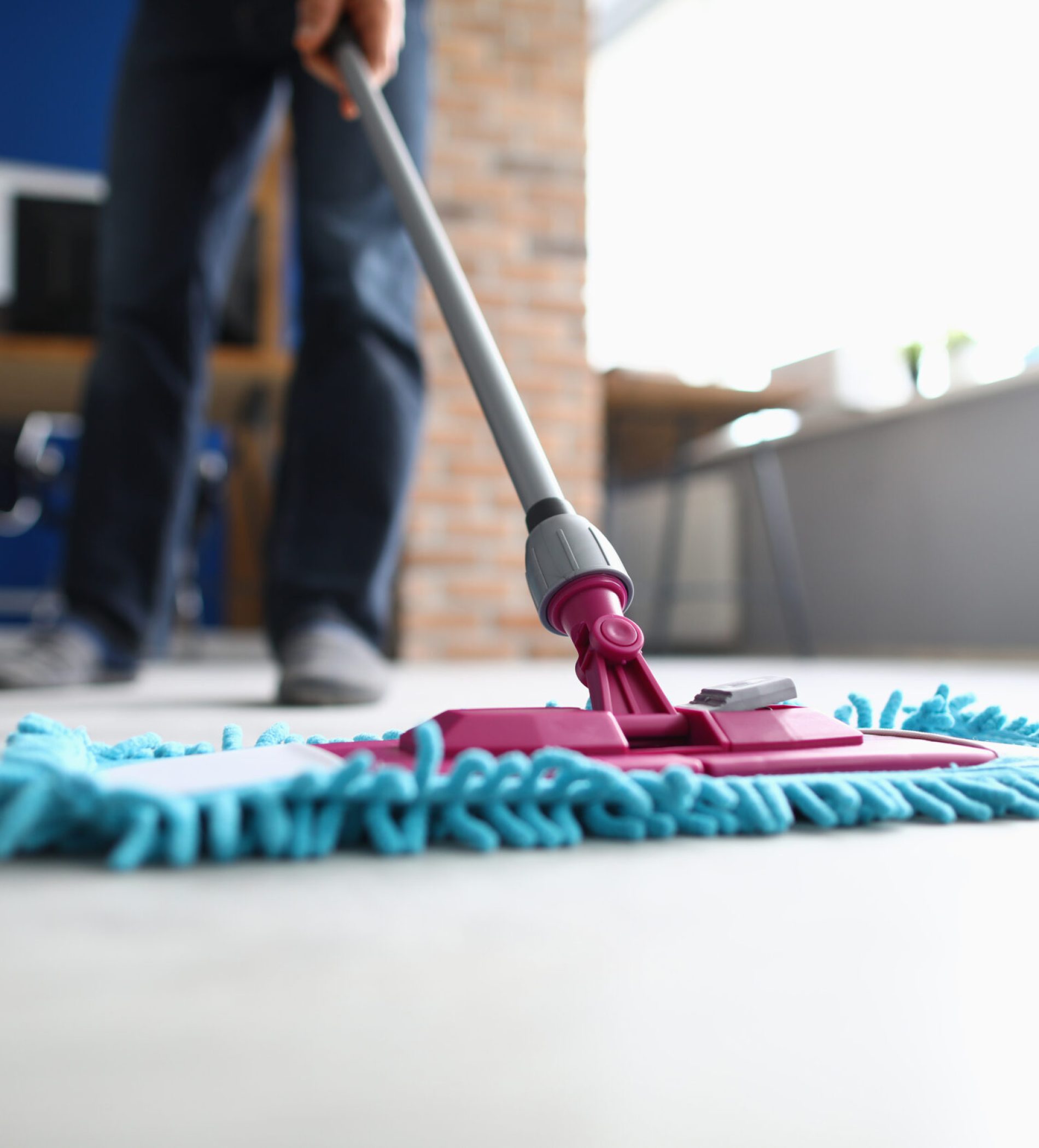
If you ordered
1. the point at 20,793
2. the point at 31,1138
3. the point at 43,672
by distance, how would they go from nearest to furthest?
the point at 31,1138 < the point at 20,793 < the point at 43,672

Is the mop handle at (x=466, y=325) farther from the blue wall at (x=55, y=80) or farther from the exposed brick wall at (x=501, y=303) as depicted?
the blue wall at (x=55, y=80)

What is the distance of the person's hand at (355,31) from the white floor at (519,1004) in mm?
824

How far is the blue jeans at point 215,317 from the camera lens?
121 centimetres

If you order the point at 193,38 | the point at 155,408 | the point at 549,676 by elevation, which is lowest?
the point at 549,676

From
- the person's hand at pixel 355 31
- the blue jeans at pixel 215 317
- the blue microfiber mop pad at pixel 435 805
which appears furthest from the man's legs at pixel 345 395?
the blue microfiber mop pad at pixel 435 805

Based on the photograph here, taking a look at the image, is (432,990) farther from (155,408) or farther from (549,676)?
(549,676)

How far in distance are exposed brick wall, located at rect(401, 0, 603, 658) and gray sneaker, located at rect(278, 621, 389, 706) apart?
1278 mm

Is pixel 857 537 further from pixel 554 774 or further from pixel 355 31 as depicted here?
pixel 554 774

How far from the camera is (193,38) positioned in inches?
50.6

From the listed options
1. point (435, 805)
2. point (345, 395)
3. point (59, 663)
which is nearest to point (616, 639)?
point (435, 805)

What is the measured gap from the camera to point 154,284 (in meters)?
1.34

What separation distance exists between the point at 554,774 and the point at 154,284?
3.76 feet

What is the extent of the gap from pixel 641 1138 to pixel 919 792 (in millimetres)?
237

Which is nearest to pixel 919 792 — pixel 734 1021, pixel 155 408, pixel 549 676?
pixel 734 1021
